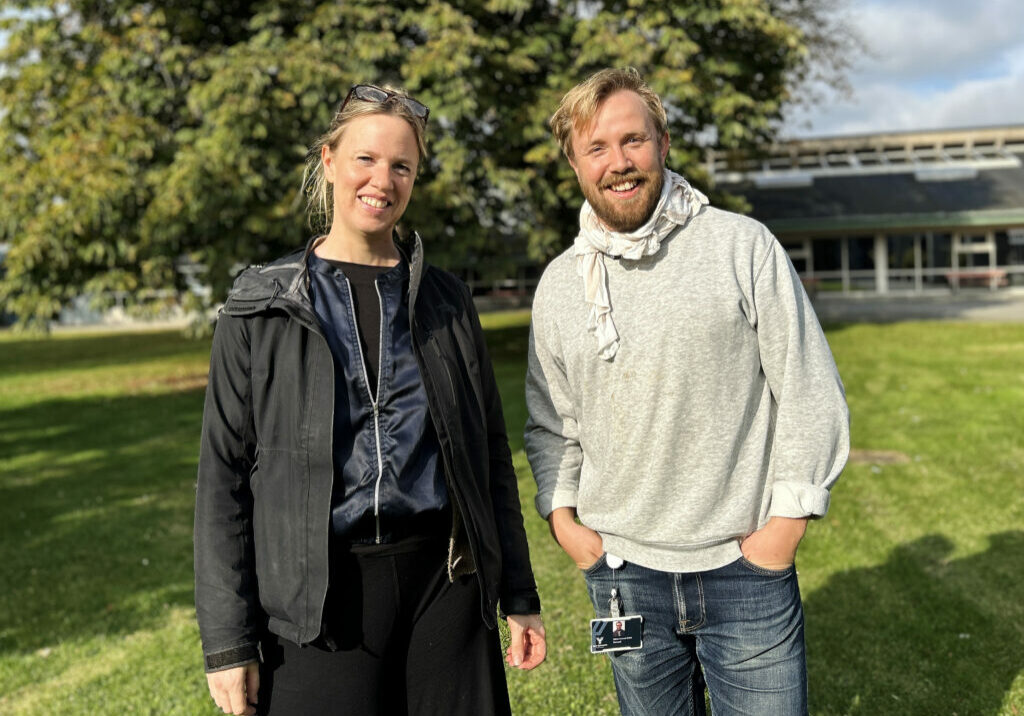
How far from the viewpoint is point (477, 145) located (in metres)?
14.0

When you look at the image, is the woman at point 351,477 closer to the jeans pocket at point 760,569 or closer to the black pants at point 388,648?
the black pants at point 388,648

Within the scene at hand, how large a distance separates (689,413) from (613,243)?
446 millimetres

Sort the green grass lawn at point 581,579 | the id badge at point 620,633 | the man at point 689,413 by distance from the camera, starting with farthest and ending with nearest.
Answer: the green grass lawn at point 581,579
the id badge at point 620,633
the man at point 689,413

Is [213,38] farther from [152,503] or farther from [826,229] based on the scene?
[826,229]

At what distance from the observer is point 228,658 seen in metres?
1.94

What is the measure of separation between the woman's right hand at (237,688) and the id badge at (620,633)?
0.82 m

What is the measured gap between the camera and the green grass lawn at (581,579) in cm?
424

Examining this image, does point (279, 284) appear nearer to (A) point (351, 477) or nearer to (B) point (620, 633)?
(A) point (351, 477)

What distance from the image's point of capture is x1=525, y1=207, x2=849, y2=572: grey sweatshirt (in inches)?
80.4

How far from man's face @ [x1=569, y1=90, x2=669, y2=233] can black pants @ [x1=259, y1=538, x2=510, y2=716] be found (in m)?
0.92

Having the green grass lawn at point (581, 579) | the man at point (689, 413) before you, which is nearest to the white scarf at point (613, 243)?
the man at point (689, 413)

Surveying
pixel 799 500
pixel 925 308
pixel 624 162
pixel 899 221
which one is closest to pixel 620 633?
pixel 799 500

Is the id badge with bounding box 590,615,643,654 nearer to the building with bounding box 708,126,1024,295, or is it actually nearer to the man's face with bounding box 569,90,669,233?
the man's face with bounding box 569,90,669,233

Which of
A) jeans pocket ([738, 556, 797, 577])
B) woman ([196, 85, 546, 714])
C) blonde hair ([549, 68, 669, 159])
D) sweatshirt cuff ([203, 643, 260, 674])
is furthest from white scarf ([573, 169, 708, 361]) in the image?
sweatshirt cuff ([203, 643, 260, 674])
